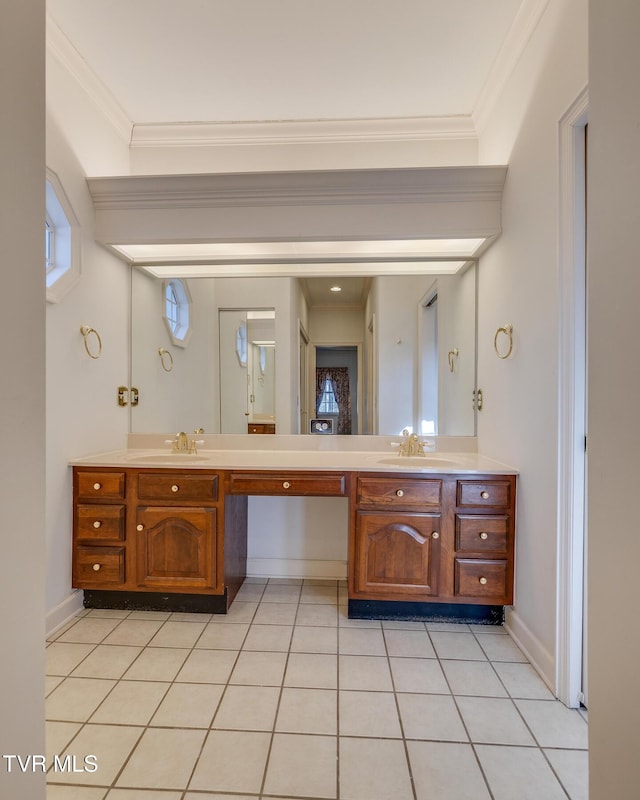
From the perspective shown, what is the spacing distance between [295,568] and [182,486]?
0.98 metres

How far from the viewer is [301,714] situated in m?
1.41

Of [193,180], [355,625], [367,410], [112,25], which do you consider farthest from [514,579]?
[112,25]

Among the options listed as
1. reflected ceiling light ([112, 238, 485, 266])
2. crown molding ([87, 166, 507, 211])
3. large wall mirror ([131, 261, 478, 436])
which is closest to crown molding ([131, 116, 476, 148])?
crown molding ([87, 166, 507, 211])

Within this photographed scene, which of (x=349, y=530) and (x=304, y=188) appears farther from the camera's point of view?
(x=304, y=188)

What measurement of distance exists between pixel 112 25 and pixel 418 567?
2.95 metres

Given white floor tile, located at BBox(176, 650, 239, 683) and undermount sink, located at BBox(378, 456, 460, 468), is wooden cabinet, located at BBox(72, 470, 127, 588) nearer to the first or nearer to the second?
white floor tile, located at BBox(176, 650, 239, 683)

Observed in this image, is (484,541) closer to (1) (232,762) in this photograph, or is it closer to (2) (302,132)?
(1) (232,762)

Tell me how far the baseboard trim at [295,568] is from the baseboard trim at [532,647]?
978 millimetres

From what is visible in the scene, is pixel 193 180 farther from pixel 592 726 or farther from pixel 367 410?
pixel 592 726

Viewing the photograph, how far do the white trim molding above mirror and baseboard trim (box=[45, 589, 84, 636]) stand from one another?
100cm

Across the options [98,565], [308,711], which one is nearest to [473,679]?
[308,711]

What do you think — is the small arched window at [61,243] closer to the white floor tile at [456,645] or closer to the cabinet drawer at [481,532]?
the cabinet drawer at [481,532]

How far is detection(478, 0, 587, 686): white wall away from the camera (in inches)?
60.3

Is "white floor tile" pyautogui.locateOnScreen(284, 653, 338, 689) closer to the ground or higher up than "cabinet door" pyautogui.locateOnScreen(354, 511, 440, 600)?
closer to the ground
